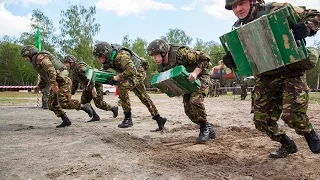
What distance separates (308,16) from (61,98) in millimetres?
5315

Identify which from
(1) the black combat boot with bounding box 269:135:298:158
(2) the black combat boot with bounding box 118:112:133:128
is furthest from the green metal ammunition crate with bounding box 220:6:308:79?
(2) the black combat boot with bounding box 118:112:133:128

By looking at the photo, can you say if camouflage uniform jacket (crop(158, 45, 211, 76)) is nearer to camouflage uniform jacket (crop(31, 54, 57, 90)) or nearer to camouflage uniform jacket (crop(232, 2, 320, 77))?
camouflage uniform jacket (crop(232, 2, 320, 77))

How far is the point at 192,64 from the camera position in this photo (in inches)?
213

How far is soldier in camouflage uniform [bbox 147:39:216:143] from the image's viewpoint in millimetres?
5262

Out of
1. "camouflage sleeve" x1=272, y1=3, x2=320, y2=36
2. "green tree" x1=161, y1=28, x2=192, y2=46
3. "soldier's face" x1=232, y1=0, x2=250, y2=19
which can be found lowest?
"camouflage sleeve" x1=272, y1=3, x2=320, y2=36

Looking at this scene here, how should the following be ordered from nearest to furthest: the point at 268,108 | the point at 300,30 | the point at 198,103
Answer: the point at 300,30, the point at 268,108, the point at 198,103

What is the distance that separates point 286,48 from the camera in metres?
3.21

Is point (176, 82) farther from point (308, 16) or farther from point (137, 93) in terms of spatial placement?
point (137, 93)

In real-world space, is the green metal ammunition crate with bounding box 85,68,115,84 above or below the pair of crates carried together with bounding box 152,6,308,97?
below

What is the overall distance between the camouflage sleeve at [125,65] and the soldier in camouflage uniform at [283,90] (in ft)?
10.2

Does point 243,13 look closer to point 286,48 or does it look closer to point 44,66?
point 286,48

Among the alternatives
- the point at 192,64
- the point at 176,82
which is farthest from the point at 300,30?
the point at 192,64

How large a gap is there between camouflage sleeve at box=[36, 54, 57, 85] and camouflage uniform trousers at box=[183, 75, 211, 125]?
2.91 metres

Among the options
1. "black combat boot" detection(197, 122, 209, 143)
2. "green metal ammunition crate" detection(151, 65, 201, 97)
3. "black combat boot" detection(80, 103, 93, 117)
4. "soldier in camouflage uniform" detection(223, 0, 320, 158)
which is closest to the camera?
"soldier in camouflage uniform" detection(223, 0, 320, 158)
